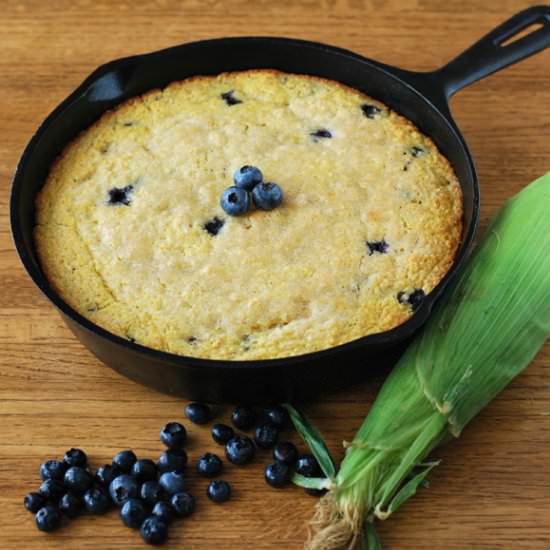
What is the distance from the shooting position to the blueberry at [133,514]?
7.76 feet

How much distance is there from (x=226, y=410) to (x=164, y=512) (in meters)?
0.36

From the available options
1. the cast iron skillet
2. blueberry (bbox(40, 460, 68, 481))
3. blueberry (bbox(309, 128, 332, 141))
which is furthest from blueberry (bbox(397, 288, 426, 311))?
blueberry (bbox(40, 460, 68, 481))

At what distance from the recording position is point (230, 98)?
3.12 m

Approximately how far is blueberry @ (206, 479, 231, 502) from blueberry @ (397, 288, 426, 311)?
26.1 inches

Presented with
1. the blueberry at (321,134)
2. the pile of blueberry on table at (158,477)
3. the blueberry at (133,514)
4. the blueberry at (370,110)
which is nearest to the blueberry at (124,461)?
the pile of blueberry on table at (158,477)

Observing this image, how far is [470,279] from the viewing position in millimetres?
2703

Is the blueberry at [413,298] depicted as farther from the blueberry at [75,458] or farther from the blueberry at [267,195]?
the blueberry at [75,458]

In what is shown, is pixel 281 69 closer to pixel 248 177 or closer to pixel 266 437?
pixel 248 177

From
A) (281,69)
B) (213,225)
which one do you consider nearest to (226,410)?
(213,225)

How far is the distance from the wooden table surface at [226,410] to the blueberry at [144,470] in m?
0.07

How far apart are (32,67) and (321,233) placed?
4.75 ft

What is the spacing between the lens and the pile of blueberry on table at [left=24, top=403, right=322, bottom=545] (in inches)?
93.8

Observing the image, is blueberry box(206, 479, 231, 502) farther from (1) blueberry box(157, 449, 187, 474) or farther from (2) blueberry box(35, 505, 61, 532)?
(2) blueberry box(35, 505, 61, 532)

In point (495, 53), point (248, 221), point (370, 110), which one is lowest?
point (248, 221)
